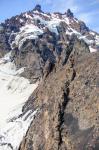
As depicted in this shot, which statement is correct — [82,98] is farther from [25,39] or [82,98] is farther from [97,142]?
[25,39]

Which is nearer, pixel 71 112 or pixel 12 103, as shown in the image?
pixel 71 112

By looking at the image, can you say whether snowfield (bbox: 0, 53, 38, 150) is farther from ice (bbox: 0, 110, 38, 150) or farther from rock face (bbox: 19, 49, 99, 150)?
rock face (bbox: 19, 49, 99, 150)

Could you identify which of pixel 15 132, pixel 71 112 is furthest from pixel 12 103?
Result: pixel 71 112

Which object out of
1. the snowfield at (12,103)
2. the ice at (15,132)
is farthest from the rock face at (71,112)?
the snowfield at (12,103)

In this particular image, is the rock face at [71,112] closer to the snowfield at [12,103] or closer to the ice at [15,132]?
the ice at [15,132]

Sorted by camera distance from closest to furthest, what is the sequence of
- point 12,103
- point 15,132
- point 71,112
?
Answer: 1. point 71,112
2. point 15,132
3. point 12,103

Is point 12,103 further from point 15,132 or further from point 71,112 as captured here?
point 71,112

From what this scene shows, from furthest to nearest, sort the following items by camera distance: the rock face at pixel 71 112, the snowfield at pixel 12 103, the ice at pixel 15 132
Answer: the snowfield at pixel 12 103 < the ice at pixel 15 132 < the rock face at pixel 71 112
